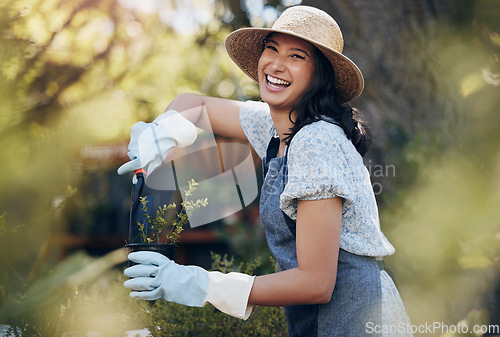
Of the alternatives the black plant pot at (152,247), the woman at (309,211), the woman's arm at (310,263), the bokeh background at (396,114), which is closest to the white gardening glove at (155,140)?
the woman at (309,211)

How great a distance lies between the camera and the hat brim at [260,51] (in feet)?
5.27

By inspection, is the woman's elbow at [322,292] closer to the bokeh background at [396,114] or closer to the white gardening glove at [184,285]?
the white gardening glove at [184,285]

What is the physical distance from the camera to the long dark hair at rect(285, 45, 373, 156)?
62.3 inches

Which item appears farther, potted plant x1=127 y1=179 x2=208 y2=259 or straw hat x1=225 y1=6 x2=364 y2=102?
straw hat x1=225 y1=6 x2=364 y2=102

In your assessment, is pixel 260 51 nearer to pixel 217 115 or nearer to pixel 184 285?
pixel 217 115

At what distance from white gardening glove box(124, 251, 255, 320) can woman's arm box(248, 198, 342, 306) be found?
0.15 ft

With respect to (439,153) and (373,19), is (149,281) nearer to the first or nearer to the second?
(439,153)

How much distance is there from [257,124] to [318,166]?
1.89 feet

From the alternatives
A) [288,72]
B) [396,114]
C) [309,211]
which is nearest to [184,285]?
[309,211]

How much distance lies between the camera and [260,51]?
6.24ft

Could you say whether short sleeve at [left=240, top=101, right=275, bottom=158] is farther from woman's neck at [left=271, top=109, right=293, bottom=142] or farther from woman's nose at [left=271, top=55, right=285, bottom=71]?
woman's nose at [left=271, top=55, right=285, bottom=71]

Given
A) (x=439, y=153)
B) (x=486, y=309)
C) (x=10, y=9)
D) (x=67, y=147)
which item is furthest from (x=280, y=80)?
(x=486, y=309)

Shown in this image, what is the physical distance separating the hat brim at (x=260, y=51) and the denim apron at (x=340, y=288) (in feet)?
1.19

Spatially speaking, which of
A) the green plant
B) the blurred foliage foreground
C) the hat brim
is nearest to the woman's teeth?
the hat brim
